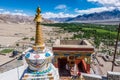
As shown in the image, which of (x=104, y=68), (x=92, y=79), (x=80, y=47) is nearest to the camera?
(x=92, y=79)

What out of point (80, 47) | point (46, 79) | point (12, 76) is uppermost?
point (80, 47)

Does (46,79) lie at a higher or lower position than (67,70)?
higher

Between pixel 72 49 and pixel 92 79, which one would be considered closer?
pixel 92 79

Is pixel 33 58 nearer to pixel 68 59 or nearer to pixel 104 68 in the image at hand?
pixel 68 59

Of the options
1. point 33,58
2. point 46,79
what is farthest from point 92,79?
point 33,58

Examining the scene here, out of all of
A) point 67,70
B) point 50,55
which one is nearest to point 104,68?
point 67,70

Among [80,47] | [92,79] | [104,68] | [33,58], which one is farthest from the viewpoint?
[104,68]

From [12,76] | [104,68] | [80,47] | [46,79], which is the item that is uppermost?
[80,47]

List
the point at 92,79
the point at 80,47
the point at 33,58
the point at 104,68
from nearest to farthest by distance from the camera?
the point at 33,58 < the point at 92,79 < the point at 80,47 < the point at 104,68

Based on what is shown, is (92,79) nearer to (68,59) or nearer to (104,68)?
(68,59)
